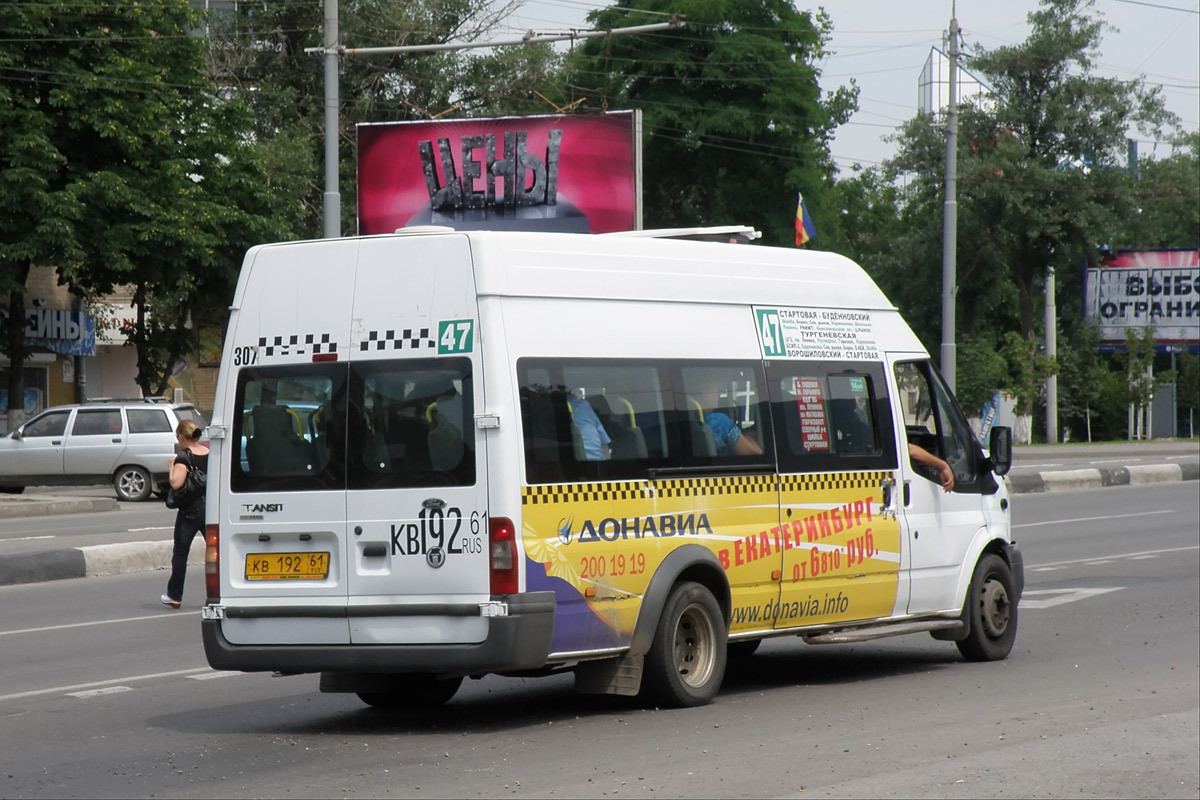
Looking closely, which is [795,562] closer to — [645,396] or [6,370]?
[645,396]

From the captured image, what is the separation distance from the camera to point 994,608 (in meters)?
11.1

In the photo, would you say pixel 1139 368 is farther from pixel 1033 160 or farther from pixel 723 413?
pixel 723 413

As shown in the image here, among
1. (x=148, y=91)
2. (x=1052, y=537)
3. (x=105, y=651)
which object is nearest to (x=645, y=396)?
(x=105, y=651)

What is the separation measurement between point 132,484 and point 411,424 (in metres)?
21.0

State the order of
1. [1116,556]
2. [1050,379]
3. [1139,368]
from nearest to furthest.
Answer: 1. [1116,556]
2. [1050,379]
3. [1139,368]

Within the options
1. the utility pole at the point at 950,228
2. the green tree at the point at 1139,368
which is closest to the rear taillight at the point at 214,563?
the utility pole at the point at 950,228

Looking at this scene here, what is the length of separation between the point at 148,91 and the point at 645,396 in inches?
1107

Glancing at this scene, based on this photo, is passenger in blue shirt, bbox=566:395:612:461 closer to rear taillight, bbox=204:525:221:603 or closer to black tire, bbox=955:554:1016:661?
rear taillight, bbox=204:525:221:603

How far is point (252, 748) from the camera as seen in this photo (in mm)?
7848

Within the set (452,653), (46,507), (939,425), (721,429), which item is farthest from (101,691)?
(46,507)

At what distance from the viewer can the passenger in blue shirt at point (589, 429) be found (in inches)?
328

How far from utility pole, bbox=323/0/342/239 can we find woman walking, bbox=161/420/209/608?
20.5ft

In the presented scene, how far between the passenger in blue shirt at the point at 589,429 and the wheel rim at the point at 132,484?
824 inches

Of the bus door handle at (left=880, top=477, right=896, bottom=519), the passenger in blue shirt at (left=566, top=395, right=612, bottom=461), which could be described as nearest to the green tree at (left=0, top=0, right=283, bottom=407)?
the bus door handle at (left=880, top=477, right=896, bottom=519)
